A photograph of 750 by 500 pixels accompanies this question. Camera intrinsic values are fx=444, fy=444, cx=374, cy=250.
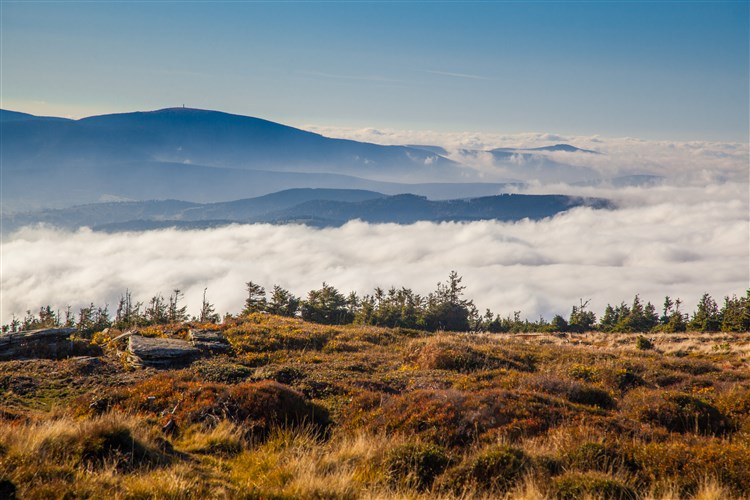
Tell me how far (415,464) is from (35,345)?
2118cm

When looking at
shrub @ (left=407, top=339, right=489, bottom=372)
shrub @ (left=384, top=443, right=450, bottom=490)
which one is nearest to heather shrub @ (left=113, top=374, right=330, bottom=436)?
shrub @ (left=384, top=443, right=450, bottom=490)

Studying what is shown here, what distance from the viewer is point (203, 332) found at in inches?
910

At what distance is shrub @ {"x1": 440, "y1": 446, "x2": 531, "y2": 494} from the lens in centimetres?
707

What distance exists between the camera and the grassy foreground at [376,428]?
6.65 meters

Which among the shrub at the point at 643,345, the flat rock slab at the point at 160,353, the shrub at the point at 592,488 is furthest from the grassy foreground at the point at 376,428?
the shrub at the point at 643,345

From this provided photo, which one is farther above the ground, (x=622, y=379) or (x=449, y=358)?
(x=622, y=379)

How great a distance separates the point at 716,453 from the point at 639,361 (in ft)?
43.1

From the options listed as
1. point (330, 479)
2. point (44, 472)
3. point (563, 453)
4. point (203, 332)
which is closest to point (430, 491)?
point (330, 479)

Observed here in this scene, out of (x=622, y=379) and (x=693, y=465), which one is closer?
(x=693, y=465)

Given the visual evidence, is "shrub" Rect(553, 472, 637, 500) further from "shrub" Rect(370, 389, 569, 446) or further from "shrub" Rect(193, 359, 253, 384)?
"shrub" Rect(193, 359, 253, 384)

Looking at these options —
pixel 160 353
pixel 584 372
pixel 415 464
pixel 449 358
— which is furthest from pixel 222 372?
pixel 584 372

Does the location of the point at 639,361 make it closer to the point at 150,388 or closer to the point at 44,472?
the point at 150,388

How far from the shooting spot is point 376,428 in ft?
35.0

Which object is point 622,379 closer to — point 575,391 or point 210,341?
point 575,391
